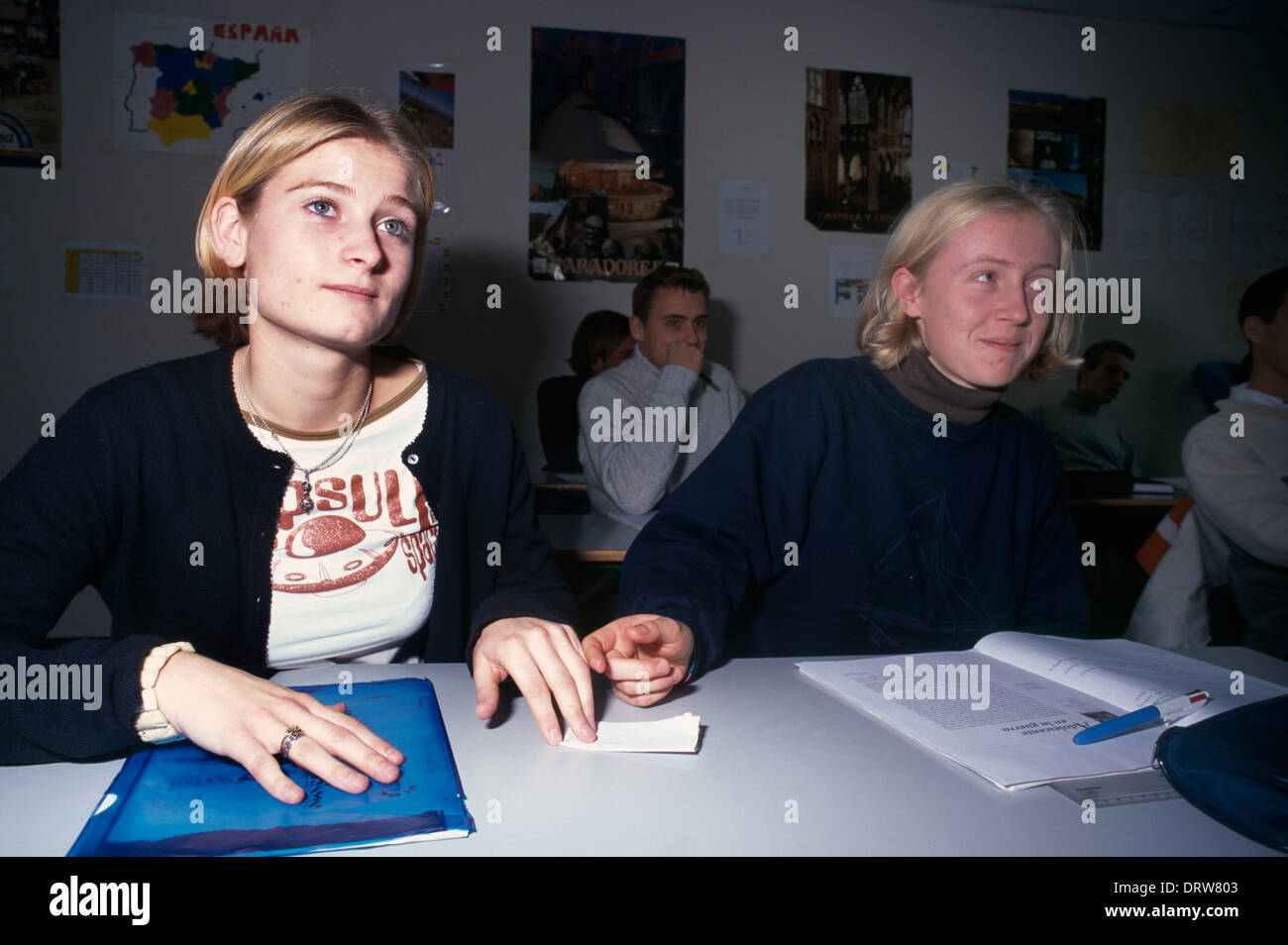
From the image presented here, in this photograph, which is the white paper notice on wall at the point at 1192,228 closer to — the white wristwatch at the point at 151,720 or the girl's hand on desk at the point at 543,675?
the girl's hand on desk at the point at 543,675

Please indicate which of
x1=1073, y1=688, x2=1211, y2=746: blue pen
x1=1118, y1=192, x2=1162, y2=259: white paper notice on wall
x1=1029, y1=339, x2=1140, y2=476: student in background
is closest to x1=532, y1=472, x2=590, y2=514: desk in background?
x1=1073, y1=688, x2=1211, y2=746: blue pen

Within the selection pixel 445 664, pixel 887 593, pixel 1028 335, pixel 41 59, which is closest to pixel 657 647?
pixel 445 664

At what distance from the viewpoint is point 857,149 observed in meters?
3.47

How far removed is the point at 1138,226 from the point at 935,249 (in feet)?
10.7

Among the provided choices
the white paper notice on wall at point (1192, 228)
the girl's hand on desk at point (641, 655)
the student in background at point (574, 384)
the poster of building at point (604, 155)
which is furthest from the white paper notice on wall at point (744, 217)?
the girl's hand on desk at point (641, 655)

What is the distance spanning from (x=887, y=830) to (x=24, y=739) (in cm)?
60

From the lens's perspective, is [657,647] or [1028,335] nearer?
[657,647]

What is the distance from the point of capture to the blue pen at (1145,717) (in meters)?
0.65

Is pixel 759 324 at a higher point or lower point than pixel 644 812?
higher

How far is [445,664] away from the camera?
0.88 meters

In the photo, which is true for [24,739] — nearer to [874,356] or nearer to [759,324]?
[874,356]

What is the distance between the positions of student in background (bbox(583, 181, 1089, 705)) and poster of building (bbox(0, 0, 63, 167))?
3012mm
